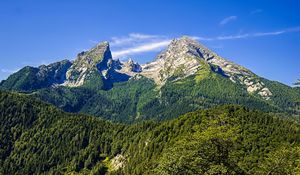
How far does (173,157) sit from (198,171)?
7.07m

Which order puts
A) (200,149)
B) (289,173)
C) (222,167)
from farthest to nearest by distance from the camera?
(289,173) → (200,149) → (222,167)

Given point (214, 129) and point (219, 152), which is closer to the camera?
point (219, 152)

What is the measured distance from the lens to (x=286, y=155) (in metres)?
101

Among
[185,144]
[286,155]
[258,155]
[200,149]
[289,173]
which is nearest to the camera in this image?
[200,149]

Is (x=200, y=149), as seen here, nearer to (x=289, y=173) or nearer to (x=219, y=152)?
(x=219, y=152)

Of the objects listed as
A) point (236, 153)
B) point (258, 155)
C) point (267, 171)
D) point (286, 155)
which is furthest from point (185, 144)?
point (258, 155)

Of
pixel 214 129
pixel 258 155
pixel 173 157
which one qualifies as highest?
pixel 214 129

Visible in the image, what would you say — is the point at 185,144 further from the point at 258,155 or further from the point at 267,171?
the point at 258,155

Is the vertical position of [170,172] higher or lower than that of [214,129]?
lower

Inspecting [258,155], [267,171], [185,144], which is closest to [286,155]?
[267,171]

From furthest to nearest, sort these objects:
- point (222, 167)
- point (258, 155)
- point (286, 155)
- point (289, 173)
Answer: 1. point (258, 155)
2. point (286, 155)
3. point (289, 173)
4. point (222, 167)

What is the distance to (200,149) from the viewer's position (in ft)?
265

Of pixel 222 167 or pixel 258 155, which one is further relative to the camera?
pixel 258 155

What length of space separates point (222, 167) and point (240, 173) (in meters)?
8.79
